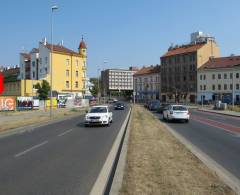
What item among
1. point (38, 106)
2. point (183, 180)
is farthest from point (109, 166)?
point (38, 106)

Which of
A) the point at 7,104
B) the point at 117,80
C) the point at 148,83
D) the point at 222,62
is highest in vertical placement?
the point at 222,62

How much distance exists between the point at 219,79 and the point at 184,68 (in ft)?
49.9

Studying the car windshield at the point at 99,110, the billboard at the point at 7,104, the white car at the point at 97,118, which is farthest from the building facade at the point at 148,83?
the white car at the point at 97,118

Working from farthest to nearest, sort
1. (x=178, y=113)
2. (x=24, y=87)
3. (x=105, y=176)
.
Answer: (x=24, y=87) → (x=178, y=113) → (x=105, y=176)

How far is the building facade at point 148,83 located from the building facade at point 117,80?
12.3m

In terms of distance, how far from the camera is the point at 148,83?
140000mm

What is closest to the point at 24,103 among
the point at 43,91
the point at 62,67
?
the point at 43,91

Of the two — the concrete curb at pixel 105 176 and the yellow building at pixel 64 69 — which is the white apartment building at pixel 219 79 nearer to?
the yellow building at pixel 64 69

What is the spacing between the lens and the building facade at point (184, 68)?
111250 millimetres

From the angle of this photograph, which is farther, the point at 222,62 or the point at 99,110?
the point at 222,62

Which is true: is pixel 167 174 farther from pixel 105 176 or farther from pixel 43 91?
pixel 43 91

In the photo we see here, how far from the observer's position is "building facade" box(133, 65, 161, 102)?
134125 millimetres

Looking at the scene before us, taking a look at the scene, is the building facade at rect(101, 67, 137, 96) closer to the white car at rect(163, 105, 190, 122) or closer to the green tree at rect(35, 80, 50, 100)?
the green tree at rect(35, 80, 50, 100)

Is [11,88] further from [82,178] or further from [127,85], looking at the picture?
[82,178]
